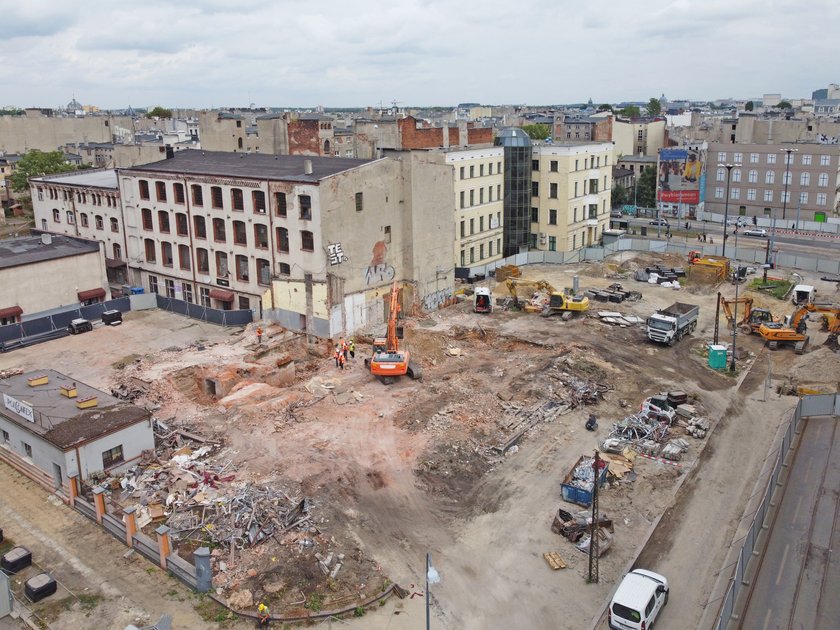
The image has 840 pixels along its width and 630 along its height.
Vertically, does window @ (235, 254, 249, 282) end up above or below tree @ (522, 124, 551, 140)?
below

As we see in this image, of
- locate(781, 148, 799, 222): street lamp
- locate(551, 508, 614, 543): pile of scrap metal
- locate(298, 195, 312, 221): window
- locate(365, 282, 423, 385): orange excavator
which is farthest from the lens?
locate(781, 148, 799, 222): street lamp

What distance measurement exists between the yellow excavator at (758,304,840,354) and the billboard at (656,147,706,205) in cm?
5832

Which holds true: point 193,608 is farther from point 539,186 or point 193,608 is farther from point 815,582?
point 539,186

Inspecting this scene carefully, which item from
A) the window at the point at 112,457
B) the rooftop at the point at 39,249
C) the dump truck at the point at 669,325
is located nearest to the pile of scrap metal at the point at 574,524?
the window at the point at 112,457

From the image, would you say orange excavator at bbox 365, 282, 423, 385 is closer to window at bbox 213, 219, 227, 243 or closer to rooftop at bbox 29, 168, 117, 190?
window at bbox 213, 219, 227, 243

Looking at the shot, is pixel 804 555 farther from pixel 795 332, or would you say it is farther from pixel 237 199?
pixel 237 199

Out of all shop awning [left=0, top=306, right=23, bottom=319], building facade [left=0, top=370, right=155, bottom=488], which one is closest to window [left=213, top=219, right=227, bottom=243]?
shop awning [left=0, top=306, right=23, bottom=319]

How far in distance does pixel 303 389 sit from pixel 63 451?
48.2 feet

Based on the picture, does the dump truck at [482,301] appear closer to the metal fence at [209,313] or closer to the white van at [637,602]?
the metal fence at [209,313]

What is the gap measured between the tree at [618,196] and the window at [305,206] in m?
80.3

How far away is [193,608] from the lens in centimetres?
2641

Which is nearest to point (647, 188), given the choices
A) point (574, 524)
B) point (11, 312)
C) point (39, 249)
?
point (39, 249)

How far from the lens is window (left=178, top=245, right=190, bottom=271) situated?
62.1 metres

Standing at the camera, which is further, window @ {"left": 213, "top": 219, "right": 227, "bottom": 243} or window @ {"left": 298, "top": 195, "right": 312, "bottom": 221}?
window @ {"left": 213, "top": 219, "right": 227, "bottom": 243}
